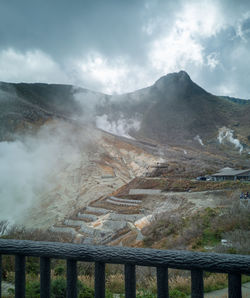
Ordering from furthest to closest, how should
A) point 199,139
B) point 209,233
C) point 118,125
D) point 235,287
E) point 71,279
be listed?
point 118,125
point 199,139
point 209,233
point 71,279
point 235,287

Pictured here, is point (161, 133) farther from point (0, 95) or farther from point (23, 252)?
point (23, 252)

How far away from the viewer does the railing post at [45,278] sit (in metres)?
1.76

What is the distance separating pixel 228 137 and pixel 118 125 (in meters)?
36.1

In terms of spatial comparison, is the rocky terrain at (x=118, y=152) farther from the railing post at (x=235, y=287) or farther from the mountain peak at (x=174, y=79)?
the railing post at (x=235, y=287)

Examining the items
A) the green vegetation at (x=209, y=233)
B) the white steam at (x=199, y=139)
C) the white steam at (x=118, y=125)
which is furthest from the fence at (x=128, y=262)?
the white steam at (x=199, y=139)

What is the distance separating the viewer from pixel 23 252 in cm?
180

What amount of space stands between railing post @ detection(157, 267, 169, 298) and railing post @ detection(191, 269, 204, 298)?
0.17 meters

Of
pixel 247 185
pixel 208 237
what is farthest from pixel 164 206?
pixel 208 237

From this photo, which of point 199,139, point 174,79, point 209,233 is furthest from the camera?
point 174,79

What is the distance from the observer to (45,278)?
1780 mm

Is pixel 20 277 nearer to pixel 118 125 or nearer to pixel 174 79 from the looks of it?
pixel 118 125

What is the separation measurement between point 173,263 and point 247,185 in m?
30.3

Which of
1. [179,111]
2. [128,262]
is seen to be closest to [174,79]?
[179,111]

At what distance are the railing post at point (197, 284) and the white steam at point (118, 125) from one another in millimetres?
78361
